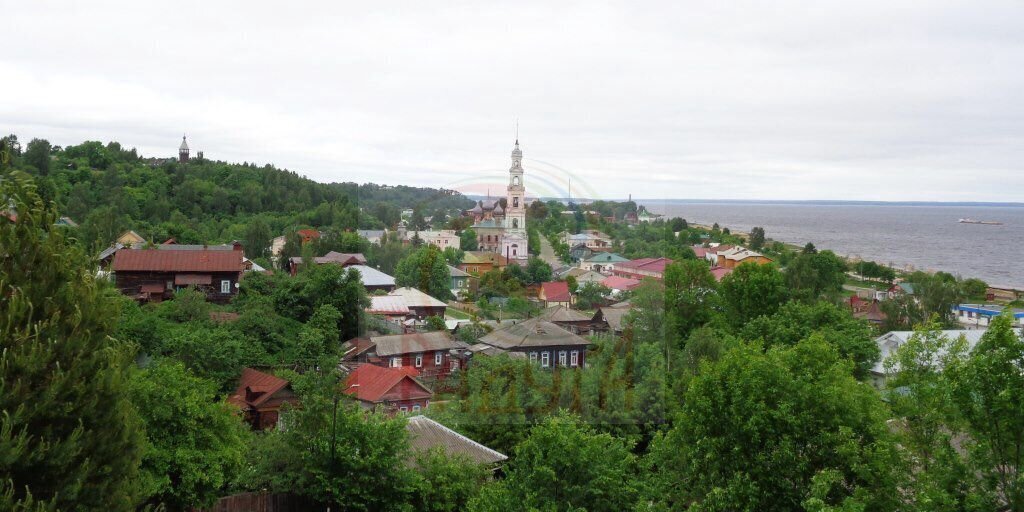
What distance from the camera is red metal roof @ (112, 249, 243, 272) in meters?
26.1

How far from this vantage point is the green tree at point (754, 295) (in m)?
24.2

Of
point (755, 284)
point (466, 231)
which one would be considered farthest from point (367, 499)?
point (755, 284)

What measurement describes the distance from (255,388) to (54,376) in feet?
41.6

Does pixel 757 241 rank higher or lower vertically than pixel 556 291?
lower

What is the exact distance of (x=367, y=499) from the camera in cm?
1083

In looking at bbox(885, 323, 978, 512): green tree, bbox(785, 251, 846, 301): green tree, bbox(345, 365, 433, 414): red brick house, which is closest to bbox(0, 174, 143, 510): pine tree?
bbox(885, 323, 978, 512): green tree

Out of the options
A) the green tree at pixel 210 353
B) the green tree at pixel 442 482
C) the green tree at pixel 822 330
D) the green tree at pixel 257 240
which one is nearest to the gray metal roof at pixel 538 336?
the green tree at pixel 442 482

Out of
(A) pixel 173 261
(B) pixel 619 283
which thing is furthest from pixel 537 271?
(A) pixel 173 261

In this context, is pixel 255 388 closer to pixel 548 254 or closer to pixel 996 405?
pixel 548 254

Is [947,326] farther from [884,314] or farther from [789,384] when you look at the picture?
[789,384]

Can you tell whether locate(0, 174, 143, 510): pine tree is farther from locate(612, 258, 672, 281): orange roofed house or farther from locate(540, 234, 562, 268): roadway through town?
locate(612, 258, 672, 281): orange roofed house

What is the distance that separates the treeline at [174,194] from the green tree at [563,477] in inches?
1382

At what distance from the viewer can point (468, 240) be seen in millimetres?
10586

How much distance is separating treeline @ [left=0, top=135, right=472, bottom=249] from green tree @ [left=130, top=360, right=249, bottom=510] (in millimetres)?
29707
